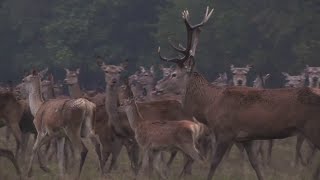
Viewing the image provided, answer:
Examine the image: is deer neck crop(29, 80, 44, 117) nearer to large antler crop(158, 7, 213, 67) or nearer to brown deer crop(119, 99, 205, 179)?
brown deer crop(119, 99, 205, 179)

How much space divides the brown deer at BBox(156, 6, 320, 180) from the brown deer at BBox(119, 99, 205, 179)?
314 mm

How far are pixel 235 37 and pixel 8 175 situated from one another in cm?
3027

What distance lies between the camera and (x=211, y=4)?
142 feet

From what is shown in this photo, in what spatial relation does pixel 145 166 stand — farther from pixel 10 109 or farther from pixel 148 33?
pixel 148 33

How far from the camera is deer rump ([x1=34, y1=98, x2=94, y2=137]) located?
1182 centimetres

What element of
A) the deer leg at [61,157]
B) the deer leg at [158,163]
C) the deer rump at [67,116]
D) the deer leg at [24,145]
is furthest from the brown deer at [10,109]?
the deer leg at [158,163]

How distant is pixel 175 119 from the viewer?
13125mm

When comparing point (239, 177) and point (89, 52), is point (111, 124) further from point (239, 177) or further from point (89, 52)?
point (89, 52)

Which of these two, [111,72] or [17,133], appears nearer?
[111,72]

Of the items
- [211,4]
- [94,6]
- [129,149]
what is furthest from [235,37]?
[129,149]

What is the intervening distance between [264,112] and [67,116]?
285cm

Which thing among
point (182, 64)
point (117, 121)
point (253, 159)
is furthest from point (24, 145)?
point (253, 159)

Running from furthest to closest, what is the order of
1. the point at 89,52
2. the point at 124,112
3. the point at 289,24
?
the point at 89,52 → the point at 289,24 → the point at 124,112

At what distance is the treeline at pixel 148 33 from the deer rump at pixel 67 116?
79.1ft
